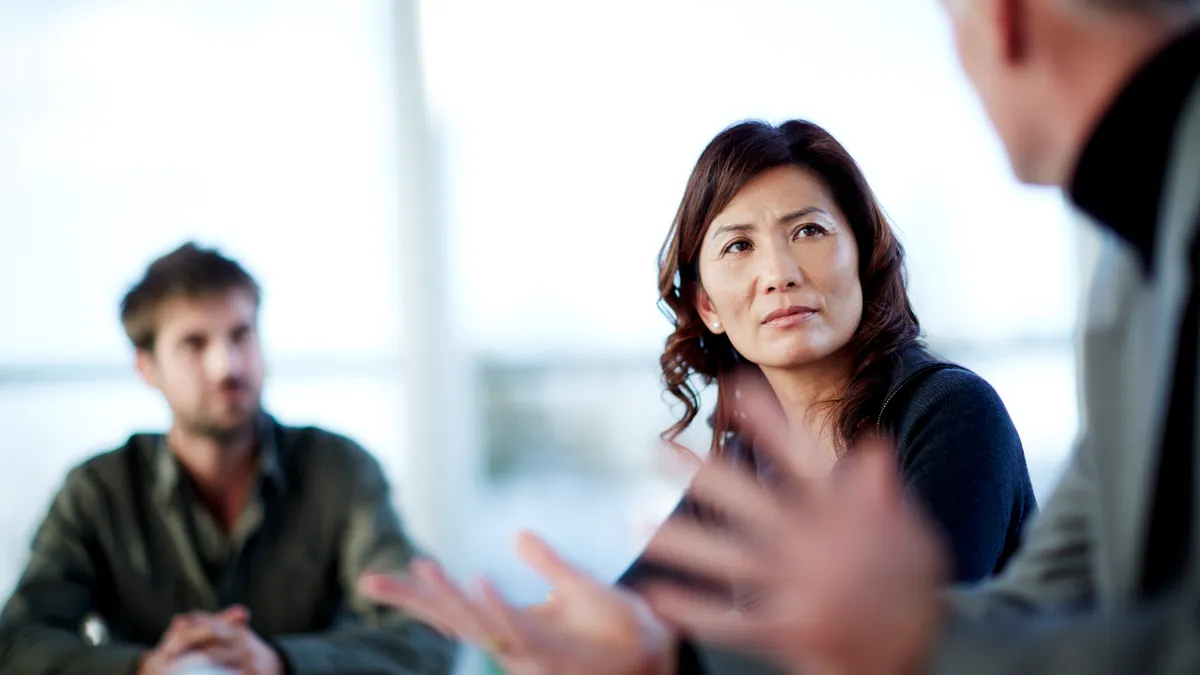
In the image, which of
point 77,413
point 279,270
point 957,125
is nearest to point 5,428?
point 77,413

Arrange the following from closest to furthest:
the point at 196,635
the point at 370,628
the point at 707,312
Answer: the point at 707,312 → the point at 196,635 → the point at 370,628

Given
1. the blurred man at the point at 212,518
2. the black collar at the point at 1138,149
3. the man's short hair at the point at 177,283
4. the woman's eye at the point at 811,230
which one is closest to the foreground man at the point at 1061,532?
the black collar at the point at 1138,149

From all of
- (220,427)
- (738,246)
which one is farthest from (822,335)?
(220,427)

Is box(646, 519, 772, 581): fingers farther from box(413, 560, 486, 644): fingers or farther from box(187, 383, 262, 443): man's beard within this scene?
box(187, 383, 262, 443): man's beard

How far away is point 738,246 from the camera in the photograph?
1.51 metres

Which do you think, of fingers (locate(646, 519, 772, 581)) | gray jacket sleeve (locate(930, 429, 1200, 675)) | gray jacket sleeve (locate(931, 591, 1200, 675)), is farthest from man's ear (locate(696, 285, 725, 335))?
gray jacket sleeve (locate(931, 591, 1200, 675))

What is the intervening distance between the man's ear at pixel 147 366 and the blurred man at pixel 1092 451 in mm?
1864

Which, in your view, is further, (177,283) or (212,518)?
(177,283)

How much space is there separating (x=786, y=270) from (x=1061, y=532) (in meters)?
0.57

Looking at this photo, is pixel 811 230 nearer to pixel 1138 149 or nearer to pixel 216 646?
pixel 1138 149

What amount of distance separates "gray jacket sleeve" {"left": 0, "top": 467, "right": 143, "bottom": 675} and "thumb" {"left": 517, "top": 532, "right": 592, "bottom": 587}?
1.27 metres

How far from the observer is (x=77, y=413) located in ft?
12.8

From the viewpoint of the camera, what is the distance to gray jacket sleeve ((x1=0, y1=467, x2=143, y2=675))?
6.32ft

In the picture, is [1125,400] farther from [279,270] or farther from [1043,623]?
[279,270]
